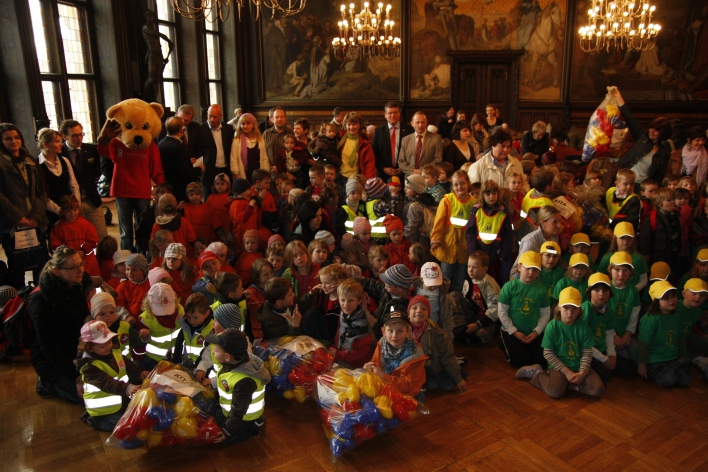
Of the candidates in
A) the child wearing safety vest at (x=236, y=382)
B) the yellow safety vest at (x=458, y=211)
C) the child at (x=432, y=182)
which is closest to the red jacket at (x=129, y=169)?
the child at (x=432, y=182)

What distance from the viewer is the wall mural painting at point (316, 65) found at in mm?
14172

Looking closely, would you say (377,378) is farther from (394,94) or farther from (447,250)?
(394,94)

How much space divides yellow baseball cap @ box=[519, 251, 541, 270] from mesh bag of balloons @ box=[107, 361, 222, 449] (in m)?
2.76

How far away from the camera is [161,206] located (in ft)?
18.0

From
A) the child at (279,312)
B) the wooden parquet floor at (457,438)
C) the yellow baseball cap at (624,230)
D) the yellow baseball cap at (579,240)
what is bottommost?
the wooden parquet floor at (457,438)

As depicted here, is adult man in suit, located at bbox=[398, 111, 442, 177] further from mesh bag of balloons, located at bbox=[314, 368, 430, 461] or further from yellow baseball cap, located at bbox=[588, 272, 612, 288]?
mesh bag of balloons, located at bbox=[314, 368, 430, 461]

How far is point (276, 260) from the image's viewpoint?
4.93 metres

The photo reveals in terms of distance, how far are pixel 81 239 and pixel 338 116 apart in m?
4.85

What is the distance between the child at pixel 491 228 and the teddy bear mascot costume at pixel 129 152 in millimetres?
3665

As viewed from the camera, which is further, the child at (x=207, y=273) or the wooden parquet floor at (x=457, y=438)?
the child at (x=207, y=273)

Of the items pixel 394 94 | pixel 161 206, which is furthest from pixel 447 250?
pixel 394 94

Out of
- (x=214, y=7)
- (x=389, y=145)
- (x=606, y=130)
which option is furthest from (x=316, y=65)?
(x=606, y=130)

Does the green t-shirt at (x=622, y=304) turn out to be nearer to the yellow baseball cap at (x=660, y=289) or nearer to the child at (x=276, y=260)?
the yellow baseball cap at (x=660, y=289)

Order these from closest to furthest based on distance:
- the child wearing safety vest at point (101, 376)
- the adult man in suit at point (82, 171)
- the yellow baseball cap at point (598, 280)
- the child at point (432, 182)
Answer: the child wearing safety vest at point (101, 376) → the yellow baseball cap at point (598, 280) → the child at point (432, 182) → the adult man in suit at point (82, 171)
